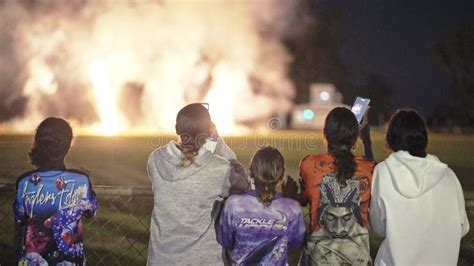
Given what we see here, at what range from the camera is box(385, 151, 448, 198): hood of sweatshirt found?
3309mm

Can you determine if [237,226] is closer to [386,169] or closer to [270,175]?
[270,175]

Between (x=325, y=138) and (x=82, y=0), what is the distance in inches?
1510

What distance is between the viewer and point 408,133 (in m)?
3.38

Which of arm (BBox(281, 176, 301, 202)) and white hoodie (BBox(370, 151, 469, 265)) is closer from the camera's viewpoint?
white hoodie (BBox(370, 151, 469, 265))

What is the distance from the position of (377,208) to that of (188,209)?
112 cm

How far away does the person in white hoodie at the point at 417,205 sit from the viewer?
3326mm

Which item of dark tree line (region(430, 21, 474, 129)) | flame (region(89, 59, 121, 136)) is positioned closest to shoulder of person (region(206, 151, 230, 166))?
flame (region(89, 59, 121, 136))

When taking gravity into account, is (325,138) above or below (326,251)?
above

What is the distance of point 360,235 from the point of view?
3334 millimetres

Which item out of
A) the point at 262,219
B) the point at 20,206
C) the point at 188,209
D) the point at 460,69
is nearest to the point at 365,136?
the point at 262,219

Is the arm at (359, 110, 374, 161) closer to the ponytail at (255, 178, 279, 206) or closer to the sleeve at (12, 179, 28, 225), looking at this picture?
the ponytail at (255, 178, 279, 206)

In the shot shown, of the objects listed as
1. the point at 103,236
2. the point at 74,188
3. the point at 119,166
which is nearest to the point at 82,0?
the point at 119,166

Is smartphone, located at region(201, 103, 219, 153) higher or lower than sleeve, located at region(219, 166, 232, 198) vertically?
higher

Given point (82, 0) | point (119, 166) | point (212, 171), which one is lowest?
point (119, 166)
